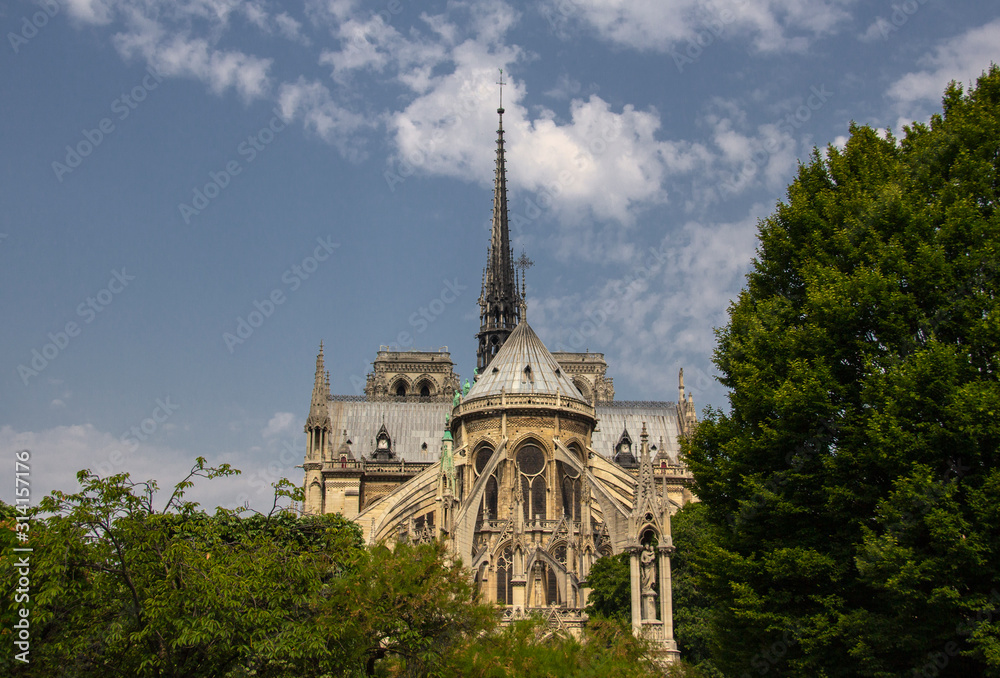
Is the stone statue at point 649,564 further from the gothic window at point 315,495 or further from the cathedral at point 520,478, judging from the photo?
the gothic window at point 315,495

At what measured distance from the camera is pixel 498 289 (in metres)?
100

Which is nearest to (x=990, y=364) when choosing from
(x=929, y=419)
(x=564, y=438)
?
(x=929, y=419)

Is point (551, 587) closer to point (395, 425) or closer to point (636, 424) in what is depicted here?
point (395, 425)

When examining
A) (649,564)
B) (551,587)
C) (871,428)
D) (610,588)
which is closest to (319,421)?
(551,587)

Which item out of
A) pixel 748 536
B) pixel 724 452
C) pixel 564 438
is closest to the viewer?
pixel 748 536

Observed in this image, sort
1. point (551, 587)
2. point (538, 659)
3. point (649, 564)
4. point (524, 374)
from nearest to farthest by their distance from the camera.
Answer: point (538, 659) < point (649, 564) < point (551, 587) < point (524, 374)

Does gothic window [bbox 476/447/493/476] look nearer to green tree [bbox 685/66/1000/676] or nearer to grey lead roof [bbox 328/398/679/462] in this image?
grey lead roof [bbox 328/398/679/462]

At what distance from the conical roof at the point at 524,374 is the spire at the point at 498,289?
103 feet

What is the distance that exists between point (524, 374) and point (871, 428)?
146 feet

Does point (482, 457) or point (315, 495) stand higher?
point (315, 495)

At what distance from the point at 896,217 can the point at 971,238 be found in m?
1.54

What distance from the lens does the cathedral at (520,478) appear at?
4294 centimetres

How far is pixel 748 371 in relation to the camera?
74.1 ft

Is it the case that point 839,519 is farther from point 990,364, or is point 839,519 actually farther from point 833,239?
point 833,239
